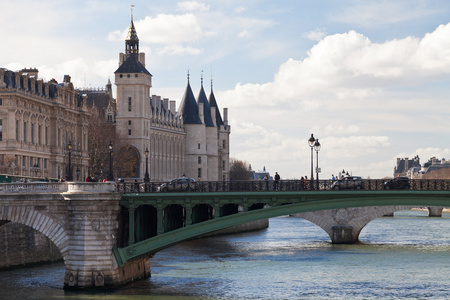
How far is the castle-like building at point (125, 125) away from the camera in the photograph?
262 ft

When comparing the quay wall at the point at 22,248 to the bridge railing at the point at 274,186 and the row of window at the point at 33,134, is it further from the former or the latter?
the row of window at the point at 33,134

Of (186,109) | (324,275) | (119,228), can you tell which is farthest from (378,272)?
(186,109)

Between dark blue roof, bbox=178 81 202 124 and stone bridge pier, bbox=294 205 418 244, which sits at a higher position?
dark blue roof, bbox=178 81 202 124

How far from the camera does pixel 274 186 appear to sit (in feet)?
137

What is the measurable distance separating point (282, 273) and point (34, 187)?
46.5 ft

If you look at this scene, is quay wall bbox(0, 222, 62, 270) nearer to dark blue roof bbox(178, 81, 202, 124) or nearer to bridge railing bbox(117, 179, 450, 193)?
bridge railing bbox(117, 179, 450, 193)

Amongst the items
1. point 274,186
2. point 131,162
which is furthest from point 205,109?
point 274,186

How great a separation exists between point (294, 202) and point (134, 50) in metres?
85.6

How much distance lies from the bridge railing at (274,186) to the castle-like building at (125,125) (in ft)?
38.5

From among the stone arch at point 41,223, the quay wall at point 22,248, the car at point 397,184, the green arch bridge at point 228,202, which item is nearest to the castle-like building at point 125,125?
the quay wall at point 22,248

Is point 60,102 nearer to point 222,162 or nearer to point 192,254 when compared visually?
point 192,254

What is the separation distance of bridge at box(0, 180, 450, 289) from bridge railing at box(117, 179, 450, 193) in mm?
44

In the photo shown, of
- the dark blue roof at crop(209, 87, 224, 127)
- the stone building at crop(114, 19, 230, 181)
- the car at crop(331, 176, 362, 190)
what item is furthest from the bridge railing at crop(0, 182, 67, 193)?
the dark blue roof at crop(209, 87, 224, 127)

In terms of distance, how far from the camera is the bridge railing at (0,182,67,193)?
42750 millimetres
